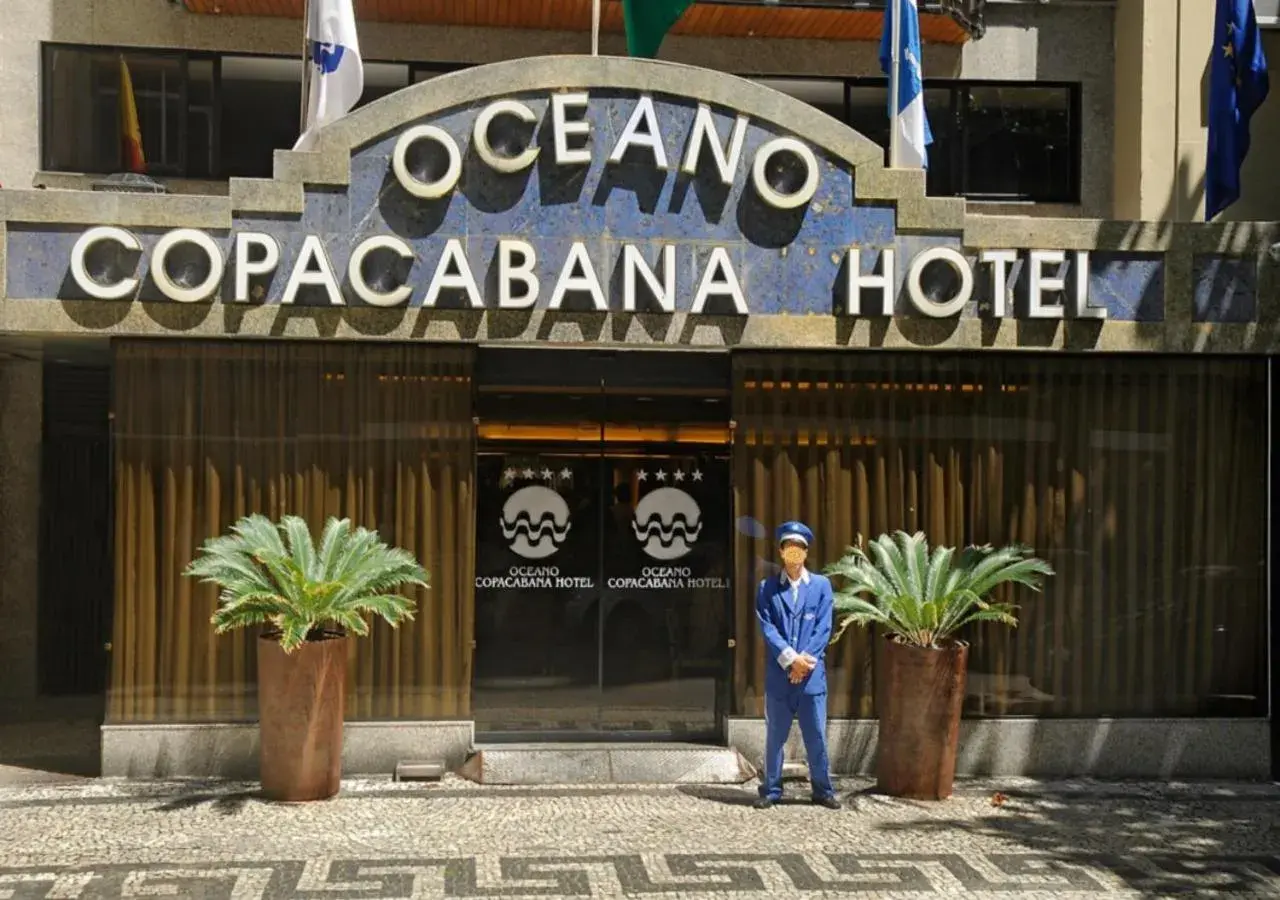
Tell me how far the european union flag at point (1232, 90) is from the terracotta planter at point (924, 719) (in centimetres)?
551

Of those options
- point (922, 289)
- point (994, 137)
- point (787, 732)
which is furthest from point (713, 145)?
point (994, 137)

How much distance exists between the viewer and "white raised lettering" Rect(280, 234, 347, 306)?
40.2 ft

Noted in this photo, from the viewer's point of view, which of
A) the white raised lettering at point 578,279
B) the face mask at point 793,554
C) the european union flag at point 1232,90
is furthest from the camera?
the european union flag at point 1232,90

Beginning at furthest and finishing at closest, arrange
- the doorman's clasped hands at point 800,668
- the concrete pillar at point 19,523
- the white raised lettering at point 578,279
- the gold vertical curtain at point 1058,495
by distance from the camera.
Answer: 1. the concrete pillar at point 19,523
2. the gold vertical curtain at point 1058,495
3. the white raised lettering at point 578,279
4. the doorman's clasped hands at point 800,668

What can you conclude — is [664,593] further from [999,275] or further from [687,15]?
[687,15]

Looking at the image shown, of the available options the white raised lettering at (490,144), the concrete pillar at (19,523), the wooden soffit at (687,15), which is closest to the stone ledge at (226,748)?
the concrete pillar at (19,523)

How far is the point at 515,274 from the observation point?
1250cm

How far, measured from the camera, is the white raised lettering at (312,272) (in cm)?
1227

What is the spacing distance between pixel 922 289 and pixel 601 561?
3.91 m

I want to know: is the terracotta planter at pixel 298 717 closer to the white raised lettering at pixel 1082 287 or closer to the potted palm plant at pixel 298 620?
the potted palm plant at pixel 298 620

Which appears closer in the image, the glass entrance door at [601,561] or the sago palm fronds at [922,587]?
the sago palm fronds at [922,587]

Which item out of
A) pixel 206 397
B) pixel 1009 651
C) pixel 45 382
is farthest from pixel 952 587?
pixel 45 382

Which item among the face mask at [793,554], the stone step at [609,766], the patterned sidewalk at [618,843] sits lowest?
the patterned sidewalk at [618,843]

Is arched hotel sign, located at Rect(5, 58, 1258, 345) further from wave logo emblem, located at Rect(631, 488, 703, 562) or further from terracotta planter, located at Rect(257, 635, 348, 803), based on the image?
terracotta planter, located at Rect(257, 635, 348, 803)
